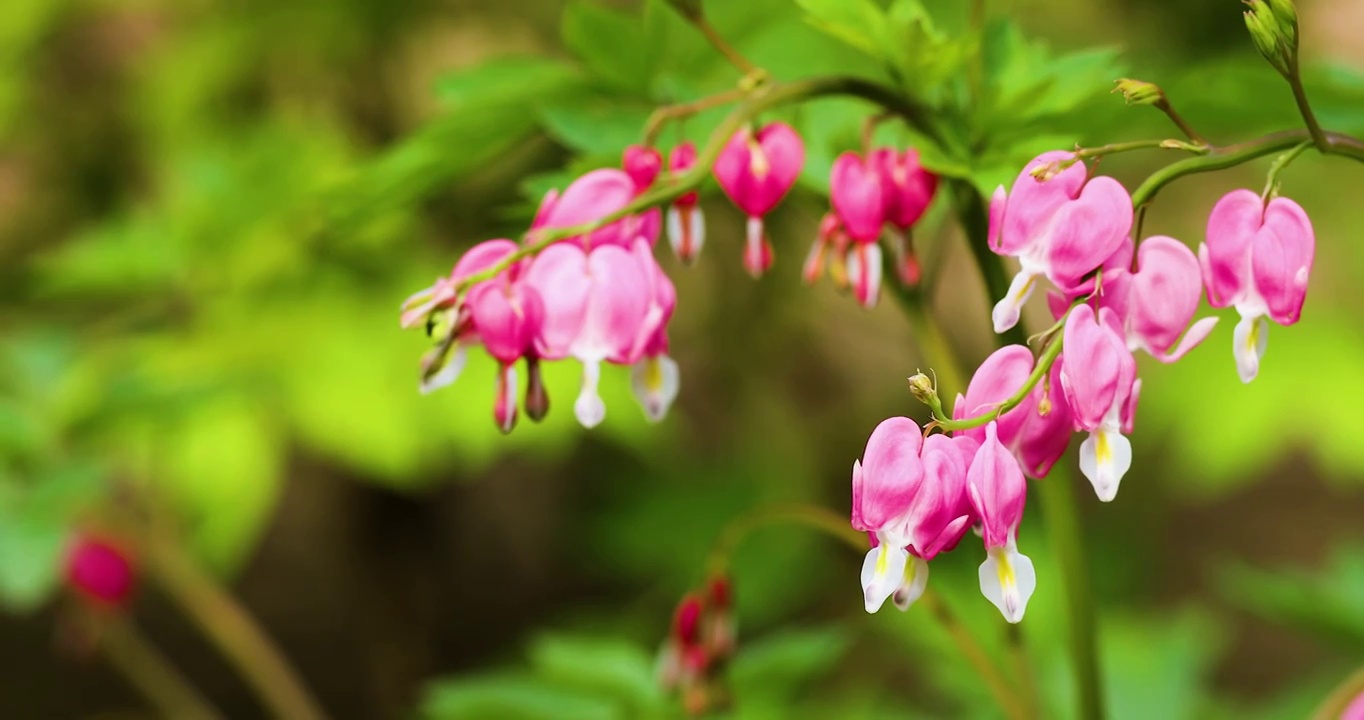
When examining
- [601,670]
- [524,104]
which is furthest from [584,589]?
[524,104]

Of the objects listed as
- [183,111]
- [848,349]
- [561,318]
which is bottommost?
[848,349]

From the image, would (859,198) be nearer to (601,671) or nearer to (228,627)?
(601,671)

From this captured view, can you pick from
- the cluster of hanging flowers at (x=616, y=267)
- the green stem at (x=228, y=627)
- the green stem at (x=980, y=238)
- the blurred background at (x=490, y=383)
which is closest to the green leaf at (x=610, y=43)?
the blurred background at (x=490, y=383)

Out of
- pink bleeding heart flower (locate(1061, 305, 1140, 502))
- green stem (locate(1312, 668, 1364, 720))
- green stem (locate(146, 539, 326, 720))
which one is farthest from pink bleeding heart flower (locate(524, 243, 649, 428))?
green stem (locate(146, 539, 326, 720))

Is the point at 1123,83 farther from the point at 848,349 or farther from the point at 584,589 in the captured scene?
the point at 848,349

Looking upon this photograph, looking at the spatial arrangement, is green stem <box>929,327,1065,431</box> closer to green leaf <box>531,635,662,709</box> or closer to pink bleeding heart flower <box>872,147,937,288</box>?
pink bleeding heart flower <box>872,147,937,288</box>

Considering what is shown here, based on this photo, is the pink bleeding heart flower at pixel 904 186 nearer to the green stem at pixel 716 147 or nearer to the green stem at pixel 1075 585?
the green stem at pixel 716 147
